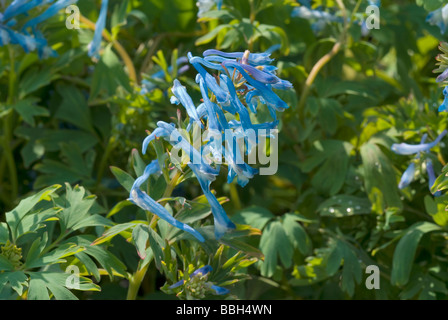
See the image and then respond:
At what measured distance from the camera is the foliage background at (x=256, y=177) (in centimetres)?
135

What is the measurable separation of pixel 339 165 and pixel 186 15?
78 cm

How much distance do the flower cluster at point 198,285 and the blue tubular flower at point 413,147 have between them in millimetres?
607

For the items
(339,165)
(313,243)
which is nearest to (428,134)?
(339,165)

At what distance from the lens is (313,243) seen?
1773 mm

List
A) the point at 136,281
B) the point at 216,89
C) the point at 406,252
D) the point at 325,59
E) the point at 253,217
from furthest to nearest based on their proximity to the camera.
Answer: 1. the point at 325,59
2. the point at 253,217
3. the point at 406,252
4. the point at 136,281
5. the point at 216,89

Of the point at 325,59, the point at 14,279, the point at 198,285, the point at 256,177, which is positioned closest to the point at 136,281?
the point at 198,285

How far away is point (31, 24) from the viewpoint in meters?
1.61

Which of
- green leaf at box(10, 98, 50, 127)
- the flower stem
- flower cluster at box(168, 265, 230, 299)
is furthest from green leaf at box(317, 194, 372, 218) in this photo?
green leaf at box(10, 98, 50, 127)

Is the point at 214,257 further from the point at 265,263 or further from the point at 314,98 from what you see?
the point at 314,98

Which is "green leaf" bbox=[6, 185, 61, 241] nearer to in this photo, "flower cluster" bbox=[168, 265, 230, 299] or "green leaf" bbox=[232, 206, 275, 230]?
"flower cluster" bbox=[168, 265, 230, 299]

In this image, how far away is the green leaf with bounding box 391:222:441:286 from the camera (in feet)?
4.70

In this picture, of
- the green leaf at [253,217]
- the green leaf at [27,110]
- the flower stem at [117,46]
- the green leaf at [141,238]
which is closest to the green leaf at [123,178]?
the green leaf at [141,238]

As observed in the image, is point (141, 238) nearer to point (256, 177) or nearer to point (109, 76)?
point (109, 76)

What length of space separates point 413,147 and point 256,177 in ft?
1.84
